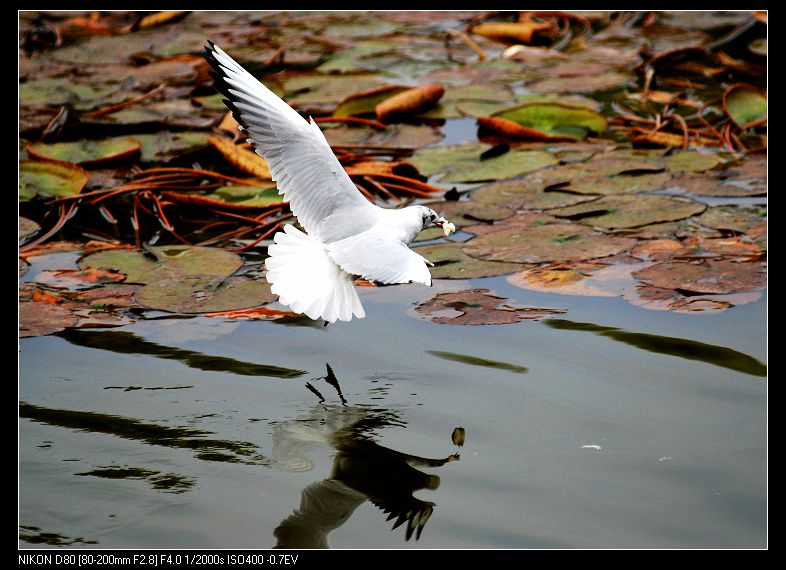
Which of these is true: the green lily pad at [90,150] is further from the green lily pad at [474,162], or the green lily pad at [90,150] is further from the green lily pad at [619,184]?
the green lily pad at [619,184]

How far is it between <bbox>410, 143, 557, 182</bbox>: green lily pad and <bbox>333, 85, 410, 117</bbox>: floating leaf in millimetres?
798

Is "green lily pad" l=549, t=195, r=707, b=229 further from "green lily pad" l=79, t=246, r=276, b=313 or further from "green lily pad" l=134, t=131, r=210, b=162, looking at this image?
"green lily pad" l=134, t=131, r=210, b=162

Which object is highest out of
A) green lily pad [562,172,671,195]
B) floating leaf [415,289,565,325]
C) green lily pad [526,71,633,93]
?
green lily pad [526,71,633,93]

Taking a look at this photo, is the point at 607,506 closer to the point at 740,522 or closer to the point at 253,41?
the point at 740,522

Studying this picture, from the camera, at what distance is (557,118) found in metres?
5.62

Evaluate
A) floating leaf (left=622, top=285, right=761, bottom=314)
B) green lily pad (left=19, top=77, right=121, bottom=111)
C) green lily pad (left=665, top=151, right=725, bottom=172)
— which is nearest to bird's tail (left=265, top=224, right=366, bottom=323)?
floating leaf (left=622, top=285, right=761, bottom=314)

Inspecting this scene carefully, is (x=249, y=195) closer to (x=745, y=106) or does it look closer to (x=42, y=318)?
(x=42, y=318)

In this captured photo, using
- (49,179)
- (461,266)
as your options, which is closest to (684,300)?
(461,266)

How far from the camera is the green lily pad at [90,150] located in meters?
5.13

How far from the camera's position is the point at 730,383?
3074 millimetres

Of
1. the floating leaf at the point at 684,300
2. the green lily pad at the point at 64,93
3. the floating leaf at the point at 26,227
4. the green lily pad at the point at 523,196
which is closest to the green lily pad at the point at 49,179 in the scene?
the floating leaf at the point at 26,227

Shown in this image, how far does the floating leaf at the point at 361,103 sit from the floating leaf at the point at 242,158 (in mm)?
998

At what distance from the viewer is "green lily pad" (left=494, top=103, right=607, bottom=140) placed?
555cm

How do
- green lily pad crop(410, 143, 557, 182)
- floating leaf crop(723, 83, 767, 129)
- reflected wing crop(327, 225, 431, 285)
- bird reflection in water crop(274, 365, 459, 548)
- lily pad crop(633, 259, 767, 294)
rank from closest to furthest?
bird reflection in water crop(274, 365, 459, 548) < reflected wing crop(327, 225, 431, 285) < lily pad crop(633, 259, 767, 294) < green lily pad crop(410, 143, 557, 182) < floating leaf crop(723, 83, 767, 129)
